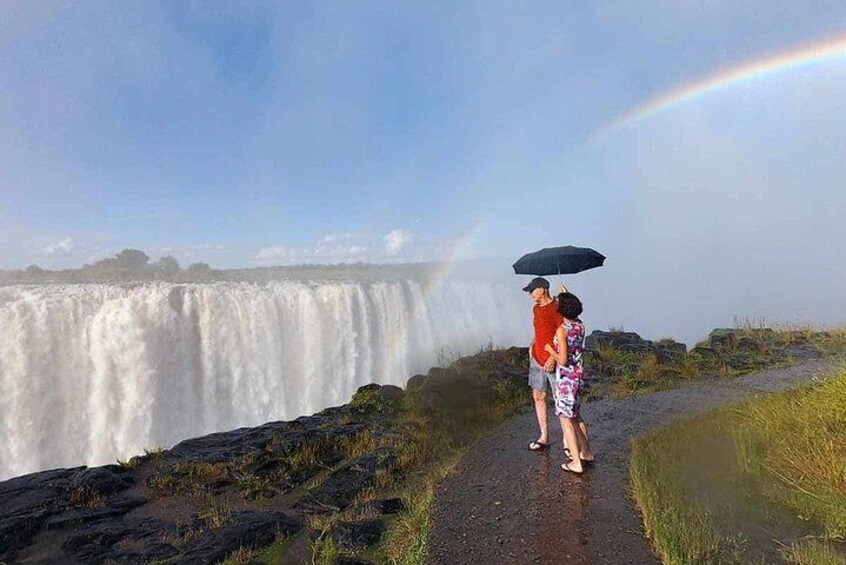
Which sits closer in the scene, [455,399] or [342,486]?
[342,486]

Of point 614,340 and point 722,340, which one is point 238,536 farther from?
point 722,340

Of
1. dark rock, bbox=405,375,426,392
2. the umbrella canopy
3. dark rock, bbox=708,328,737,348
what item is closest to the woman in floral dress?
the umbrella canopy

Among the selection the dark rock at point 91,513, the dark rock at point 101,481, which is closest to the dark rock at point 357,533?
the dark rock at point 91,513

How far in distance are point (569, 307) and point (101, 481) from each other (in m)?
8.37

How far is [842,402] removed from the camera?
5.18 m

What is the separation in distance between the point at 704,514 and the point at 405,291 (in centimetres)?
2582

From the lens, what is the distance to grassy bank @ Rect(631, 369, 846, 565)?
3.60 m

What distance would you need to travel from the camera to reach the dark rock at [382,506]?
18.5ft

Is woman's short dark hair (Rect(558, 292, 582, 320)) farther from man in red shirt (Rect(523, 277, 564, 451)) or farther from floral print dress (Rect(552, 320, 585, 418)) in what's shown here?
man in red shirt (Rect(523, 277, 564, 451))

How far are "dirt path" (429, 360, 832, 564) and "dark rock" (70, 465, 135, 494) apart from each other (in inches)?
240

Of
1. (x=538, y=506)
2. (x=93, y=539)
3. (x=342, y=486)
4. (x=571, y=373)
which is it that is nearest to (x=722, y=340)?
(x=571, y=373)

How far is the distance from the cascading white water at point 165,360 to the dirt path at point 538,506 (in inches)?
511

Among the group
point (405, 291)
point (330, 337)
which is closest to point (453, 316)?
point (405, 291)

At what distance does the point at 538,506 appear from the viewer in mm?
4613
